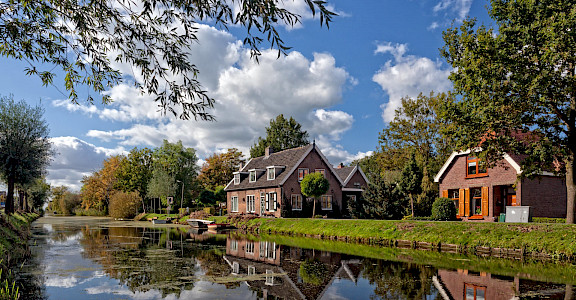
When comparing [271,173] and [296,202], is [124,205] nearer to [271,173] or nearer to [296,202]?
[271,173]

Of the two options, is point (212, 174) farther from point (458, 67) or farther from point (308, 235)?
point (458, 67)

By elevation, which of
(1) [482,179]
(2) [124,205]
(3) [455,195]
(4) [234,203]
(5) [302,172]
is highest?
(5) [302,172]

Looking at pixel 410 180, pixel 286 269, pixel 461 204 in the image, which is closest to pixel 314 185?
pixel 410 180

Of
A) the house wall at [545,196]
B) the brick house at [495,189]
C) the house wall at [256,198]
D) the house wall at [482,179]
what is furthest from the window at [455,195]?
the house wall at [256,198]

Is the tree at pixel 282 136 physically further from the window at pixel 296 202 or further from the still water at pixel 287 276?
the still water at pixel 287 276

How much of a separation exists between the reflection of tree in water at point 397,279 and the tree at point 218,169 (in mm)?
57907

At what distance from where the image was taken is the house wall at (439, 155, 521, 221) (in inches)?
1062

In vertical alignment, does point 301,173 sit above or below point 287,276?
above

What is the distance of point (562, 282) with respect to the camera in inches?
431

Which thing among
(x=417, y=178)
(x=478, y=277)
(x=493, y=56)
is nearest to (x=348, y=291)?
(x=478, y=277)

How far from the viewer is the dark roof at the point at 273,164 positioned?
40744 mm

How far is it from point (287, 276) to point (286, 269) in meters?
1.31

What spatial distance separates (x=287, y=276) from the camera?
11836 mm

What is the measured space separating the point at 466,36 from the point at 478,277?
14.8 meters
